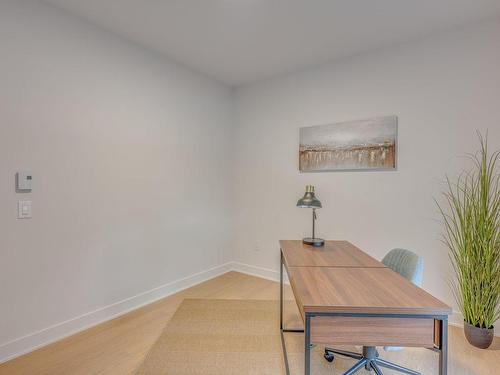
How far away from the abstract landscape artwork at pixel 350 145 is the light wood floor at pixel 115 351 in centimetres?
164

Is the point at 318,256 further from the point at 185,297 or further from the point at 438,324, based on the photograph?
the point at 185,297

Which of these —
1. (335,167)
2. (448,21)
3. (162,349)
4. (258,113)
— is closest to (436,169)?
(335,167)

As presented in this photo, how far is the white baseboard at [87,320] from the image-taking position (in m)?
1.88

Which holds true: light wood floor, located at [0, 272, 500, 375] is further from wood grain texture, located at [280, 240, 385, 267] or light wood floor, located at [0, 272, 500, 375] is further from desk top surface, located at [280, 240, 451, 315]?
desk top surface, located at [280, 240, 451, 315]

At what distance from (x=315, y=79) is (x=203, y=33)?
1.41 meters

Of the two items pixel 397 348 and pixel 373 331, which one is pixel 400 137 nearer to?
pixel 397 348

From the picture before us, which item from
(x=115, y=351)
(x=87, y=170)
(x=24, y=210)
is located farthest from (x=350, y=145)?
(x=24, y=210)

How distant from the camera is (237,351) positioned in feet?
6.40

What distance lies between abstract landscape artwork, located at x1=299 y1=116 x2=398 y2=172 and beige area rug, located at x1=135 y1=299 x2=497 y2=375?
166cm

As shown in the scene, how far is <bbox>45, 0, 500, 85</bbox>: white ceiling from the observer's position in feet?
6.73

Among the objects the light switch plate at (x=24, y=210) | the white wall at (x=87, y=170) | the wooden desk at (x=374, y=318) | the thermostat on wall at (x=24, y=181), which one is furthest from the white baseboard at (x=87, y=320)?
the wooden desk at (x=374, y=318)

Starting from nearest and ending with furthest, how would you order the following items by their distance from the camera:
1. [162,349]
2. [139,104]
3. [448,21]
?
[162,349]
[448,21]
[139,104]

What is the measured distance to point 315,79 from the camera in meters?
3.14

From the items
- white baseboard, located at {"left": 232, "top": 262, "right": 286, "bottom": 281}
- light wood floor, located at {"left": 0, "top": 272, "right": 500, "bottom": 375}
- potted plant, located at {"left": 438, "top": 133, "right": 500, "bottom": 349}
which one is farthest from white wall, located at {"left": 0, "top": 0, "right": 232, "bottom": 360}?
potted plant, located at {"left": 438, "top": 133, "right": 500, "bottom": 349}
